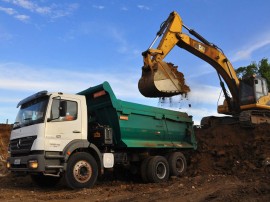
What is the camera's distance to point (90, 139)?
1152cm

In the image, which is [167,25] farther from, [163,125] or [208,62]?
[163,125]

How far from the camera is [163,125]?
43.6 ft

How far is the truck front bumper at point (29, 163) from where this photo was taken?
9.55m

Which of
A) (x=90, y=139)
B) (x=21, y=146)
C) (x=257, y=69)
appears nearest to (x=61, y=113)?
(x=21, y=146)

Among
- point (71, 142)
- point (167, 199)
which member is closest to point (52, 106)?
point (71, 142)

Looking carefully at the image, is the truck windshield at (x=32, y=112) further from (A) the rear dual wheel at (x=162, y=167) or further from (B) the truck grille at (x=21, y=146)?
(A) the rear dual wheel at (x=162, y=167)

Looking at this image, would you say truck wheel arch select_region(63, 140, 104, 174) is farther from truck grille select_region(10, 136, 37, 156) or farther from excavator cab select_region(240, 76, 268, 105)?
excavator cab select_region(240, 76, 268, 105)

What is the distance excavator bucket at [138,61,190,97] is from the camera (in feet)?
45.2

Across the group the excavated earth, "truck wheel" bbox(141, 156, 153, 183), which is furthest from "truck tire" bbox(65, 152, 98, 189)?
"truck wheel" bbox(141, 156, 153, 183)

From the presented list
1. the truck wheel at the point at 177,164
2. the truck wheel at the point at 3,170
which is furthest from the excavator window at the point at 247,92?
the truck wheel at the point at 3,170

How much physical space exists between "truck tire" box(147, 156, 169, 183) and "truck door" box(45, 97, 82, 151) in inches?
112

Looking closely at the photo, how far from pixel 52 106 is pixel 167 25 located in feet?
24.7

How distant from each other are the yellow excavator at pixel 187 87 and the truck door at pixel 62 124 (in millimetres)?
3948

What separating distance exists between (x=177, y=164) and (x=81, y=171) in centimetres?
446
